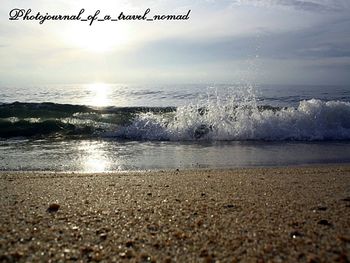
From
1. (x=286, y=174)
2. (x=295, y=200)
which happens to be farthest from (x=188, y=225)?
(x=286, y=174)

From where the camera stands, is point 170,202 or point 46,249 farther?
point 170,202

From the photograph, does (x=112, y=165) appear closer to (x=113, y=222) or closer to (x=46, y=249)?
(x=113, y=222)

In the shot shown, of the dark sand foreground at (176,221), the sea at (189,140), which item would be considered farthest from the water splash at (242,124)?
the dark sand foreground at (176,221)

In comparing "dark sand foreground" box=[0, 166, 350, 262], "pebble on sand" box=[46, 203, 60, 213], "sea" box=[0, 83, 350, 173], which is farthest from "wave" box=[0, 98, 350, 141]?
"pebble on sand" box=[46, 203, 60, 213]

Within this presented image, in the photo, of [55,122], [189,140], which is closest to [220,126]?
[189,140]

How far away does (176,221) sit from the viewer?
12.0ft

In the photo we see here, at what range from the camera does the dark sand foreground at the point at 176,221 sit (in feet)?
9.46

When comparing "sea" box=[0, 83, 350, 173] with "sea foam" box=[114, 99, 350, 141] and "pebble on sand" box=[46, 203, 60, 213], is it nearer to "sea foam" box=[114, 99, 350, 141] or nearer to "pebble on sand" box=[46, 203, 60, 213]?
"sea foam" box=[114, 99, 350, 141]

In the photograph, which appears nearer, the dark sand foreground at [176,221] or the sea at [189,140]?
the dark sand foreground at [176,221]

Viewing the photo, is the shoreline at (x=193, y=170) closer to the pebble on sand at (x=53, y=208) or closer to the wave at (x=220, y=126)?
the pebble on sand at (x=53, y=208)

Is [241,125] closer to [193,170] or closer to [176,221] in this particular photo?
[193,170]

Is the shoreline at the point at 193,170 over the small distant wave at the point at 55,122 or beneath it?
beneath

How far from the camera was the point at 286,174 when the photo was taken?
700 centimetres

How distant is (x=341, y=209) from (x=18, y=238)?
10.2 ft
